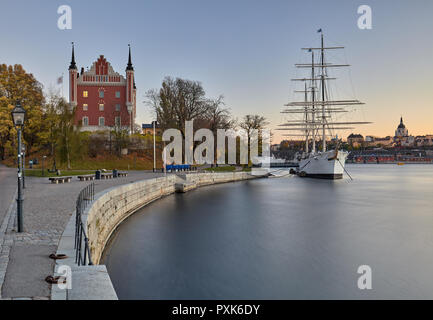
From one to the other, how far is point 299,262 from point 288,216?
1116 centimetres

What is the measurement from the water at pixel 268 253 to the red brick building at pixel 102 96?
35.2 meters

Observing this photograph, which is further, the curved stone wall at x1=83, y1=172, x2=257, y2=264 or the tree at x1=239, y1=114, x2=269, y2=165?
the tree at x1=239, y1=114, x2=269, y2=165

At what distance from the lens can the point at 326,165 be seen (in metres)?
61.8

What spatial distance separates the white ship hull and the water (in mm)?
33917

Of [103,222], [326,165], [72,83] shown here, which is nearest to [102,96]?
[72,83]

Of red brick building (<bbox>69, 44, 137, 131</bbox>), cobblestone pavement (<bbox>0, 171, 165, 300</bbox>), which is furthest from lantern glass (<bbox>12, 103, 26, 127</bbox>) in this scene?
red brick building (<bbox>69, 44, 137, 131</bbox>)

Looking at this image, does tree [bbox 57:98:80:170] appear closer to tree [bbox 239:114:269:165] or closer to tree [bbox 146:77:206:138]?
tree [bbox 146:77:206:138]

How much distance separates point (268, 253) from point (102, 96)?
5032 cm

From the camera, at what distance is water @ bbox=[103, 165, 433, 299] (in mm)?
10906

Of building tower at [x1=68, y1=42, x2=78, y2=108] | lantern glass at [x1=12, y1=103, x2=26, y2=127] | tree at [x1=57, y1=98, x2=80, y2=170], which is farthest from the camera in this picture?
building tower at [x1=68, y1=42, x2=78, y2=108]

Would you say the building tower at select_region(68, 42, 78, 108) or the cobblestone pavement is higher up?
the building tower at select_region(68, 42, 78, 108)

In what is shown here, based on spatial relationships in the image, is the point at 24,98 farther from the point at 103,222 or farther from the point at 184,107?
the point at 103,222
